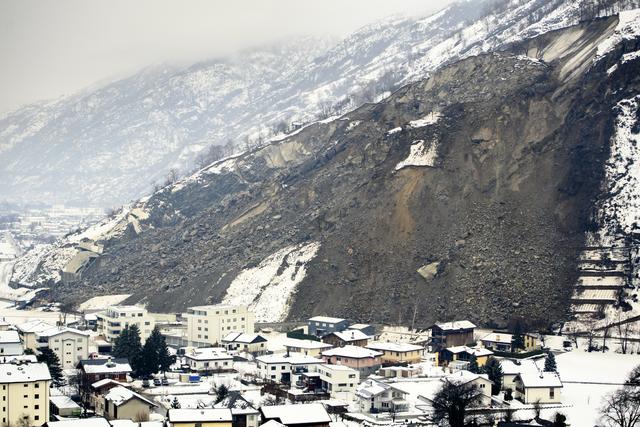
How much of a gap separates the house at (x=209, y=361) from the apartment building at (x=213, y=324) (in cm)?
1053

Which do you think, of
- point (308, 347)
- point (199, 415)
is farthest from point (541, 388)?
point (199, 415)

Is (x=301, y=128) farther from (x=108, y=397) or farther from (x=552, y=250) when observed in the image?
(x=108, y=397)

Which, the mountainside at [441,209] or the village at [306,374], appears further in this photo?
Result: the mountainside at [441,209]

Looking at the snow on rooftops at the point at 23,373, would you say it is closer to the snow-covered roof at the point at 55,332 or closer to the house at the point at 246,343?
the snow-covered roof at the point at 55,332

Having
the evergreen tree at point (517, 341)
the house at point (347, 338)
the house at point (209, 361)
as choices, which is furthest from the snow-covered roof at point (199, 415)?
the evergreen tree at point (517, 341)

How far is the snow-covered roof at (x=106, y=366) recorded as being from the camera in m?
69.4

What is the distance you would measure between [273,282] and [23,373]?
148 feet

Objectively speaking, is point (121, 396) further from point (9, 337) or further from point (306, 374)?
point (9, 337)

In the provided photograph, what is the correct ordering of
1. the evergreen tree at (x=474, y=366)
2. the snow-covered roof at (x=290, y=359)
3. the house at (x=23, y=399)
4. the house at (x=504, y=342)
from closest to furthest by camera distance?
1. the house at (x=23, y=399)
2. the evergreen tree at (x=474, y=366)
3. the snow-covered roof at (x=290, y=359)
4. the house at (x=504, y=342)

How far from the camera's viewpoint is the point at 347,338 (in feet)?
276

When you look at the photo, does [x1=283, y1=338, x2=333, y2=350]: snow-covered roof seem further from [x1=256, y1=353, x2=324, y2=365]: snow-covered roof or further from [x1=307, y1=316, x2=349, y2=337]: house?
[x1=307, y1=316, x2=349, y2=337]: house

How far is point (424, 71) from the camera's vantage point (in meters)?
158

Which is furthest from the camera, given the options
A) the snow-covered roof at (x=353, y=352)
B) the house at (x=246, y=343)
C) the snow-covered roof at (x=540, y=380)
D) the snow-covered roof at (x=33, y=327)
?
the house at (x=246, y=343)

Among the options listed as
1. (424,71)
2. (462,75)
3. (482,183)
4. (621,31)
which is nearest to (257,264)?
(482,183)
